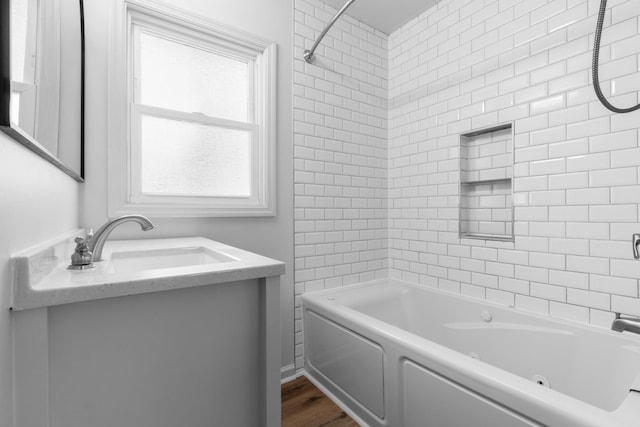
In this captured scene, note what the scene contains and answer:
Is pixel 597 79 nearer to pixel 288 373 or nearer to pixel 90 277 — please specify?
pixel 90 277

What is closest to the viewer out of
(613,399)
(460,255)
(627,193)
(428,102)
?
(613,399)

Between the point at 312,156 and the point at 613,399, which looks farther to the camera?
the point at 312,156

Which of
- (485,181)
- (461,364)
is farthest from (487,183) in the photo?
(461,364)

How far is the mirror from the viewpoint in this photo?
53 centimetres

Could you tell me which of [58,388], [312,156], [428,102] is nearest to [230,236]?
[312,156]

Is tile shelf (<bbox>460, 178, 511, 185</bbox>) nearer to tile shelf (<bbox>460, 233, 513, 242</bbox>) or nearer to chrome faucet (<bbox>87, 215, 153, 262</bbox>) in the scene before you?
tile shelf (<bbox>460, 233, 513, 242</bbox>)

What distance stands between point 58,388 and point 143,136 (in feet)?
4.59

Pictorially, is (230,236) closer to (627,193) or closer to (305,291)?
(305,291)

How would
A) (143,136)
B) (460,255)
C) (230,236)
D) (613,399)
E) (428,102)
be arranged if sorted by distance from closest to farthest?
1. (613,399)
2. (143,136)
3. (230,236)
4. (460,255)
5. (428,102)

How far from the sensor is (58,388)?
644mm

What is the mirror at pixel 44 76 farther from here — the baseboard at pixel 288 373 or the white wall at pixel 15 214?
the baseboard at pixel 288 373

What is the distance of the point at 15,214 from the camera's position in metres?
0.62

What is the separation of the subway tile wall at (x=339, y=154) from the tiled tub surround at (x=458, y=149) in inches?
0.4

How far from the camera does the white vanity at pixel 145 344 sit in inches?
23.7
